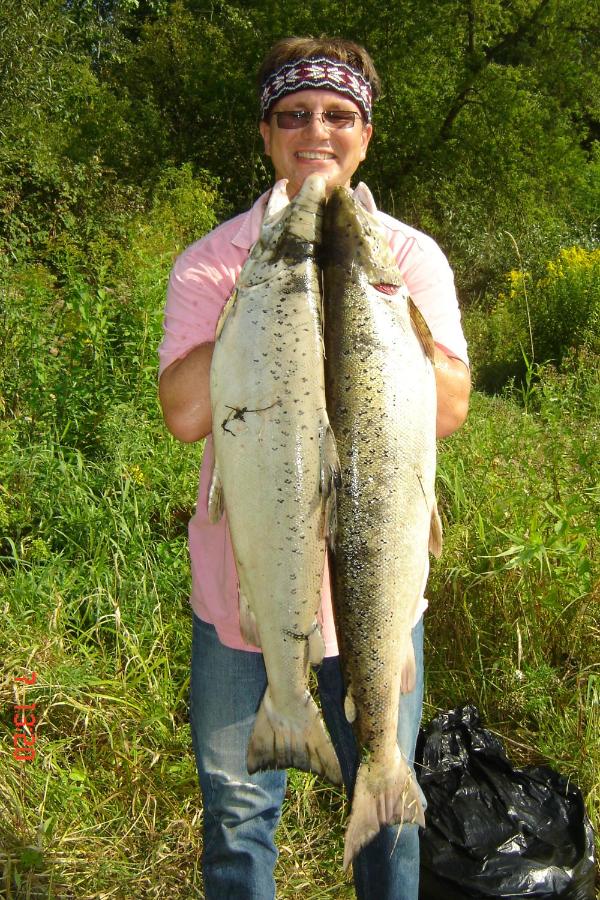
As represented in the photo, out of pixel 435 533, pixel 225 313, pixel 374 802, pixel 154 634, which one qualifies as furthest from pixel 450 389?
pixel 154 634

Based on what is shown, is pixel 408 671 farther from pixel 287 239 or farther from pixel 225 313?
pixel 287 239

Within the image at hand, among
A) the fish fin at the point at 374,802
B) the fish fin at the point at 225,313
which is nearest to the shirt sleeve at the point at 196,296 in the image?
the fish fin at the point at 225,313

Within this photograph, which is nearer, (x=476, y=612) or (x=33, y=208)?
(x=476, y=612)

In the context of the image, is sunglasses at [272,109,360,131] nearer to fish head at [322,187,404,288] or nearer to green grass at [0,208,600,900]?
fish head at [322,187,404,288]

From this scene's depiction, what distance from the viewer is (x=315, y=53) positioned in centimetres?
212

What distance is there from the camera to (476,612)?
12.0 ft

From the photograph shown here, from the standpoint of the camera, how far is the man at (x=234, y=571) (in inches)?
79.9

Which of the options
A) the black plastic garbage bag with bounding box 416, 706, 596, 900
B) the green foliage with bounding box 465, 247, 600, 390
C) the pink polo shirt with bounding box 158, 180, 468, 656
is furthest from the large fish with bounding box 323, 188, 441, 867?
the green foliage with bounding box 465, 247, 600, 390

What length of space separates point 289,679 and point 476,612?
2.05 meters

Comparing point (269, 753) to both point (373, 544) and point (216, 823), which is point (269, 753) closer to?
point (216, 823)

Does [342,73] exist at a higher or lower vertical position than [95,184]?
lower

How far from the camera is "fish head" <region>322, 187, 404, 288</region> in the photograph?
66.5 inches

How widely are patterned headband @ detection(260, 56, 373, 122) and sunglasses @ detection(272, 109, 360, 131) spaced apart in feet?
0.16

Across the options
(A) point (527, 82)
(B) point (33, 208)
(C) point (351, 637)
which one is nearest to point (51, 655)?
(C) point (351, 637)
